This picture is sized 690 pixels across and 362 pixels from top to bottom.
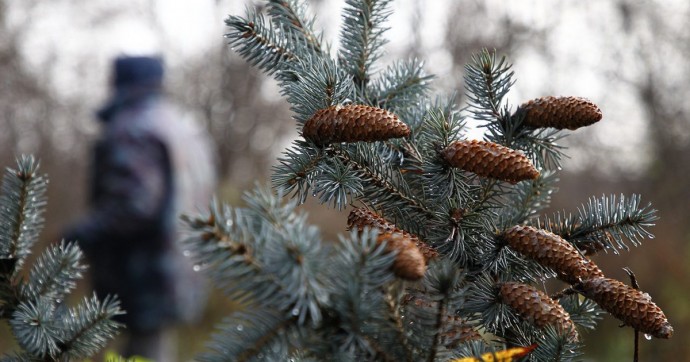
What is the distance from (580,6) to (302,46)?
11626 millimetres

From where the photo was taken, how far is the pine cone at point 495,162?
933 millimetres

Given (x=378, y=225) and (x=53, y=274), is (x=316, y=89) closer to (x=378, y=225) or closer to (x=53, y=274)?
(x=378, y=225)

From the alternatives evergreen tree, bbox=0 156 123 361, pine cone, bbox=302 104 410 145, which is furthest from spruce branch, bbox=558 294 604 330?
evergreen tree, bbox=0 156 123 361

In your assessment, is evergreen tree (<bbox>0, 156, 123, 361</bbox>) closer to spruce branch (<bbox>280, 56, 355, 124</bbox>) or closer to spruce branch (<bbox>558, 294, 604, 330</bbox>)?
spruce branch (<bbox>280, 56, 355, 124</bbox>)

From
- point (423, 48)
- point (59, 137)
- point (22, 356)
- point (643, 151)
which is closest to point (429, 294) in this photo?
point (22, 356)

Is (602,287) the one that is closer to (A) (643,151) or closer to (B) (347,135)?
(B) (347,135)

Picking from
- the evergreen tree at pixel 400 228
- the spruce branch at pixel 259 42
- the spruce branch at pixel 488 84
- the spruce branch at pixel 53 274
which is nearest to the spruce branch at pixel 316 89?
the evergreen tree at pixel 400 228

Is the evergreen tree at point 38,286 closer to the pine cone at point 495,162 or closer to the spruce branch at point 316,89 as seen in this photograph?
the spruce branch at point 316,89

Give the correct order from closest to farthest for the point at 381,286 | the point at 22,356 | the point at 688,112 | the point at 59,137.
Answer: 1. the point at 381,286
2. the point at 22,356
3. the point at 688,112
4. the point at 59,137

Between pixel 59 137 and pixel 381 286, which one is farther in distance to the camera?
pixel 59 137

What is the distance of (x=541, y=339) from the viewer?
0.94m

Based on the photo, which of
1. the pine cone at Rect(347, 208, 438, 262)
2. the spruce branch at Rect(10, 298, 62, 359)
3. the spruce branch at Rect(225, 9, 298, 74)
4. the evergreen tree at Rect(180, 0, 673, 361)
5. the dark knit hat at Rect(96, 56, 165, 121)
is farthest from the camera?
the dark knit hat at Rect(96, 56, 165, 121)

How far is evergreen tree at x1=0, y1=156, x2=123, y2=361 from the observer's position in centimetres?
104

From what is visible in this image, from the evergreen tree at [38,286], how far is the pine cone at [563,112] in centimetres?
71
